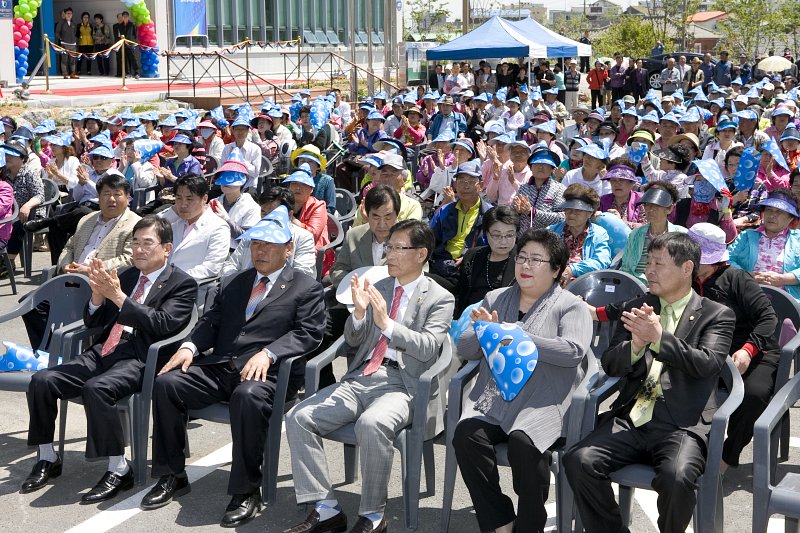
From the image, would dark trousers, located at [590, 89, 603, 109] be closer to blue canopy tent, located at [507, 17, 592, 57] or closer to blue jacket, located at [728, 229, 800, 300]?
blue canopy tent, located at [507, 17, 592, 57]

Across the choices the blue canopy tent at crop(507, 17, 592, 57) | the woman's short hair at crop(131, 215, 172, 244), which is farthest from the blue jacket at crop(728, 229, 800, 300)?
the blue canopy tent at crop(507, 17, 592, 57)

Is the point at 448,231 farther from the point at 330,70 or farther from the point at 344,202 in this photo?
the point at 330,70

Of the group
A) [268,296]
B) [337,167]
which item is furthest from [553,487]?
[337,167]

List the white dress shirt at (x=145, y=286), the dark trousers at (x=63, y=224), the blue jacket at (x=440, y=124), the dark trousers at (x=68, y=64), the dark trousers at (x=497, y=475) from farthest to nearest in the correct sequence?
1. the dark trousers at (x=68, y=64)
2. the blue jacket at (x=440, y=124)
3. the dark trousers at (x=63, y=224)
4. the white dress shirt at (x=145, y=286)
5. the dark trousers at (x=497, y=475)

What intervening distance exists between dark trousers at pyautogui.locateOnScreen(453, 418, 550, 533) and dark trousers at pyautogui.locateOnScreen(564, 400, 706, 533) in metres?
0.15

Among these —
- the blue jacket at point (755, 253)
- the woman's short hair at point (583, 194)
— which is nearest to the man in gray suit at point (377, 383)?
the woman's short hair at point (583, 194)

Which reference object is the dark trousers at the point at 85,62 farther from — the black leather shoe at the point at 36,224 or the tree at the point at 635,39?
the tree at the point at 635,39

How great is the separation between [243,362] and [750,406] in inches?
102

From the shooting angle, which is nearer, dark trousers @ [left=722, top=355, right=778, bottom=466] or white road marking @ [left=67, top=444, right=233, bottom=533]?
white road marking @ [left=67, top=444, right=233, bottom=533]

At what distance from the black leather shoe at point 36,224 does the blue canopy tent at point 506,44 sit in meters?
14.4

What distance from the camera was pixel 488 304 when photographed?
16.6ft

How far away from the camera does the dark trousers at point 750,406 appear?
4.93m

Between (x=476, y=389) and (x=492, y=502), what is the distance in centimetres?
57

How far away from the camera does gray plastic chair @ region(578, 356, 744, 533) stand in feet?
13.5
